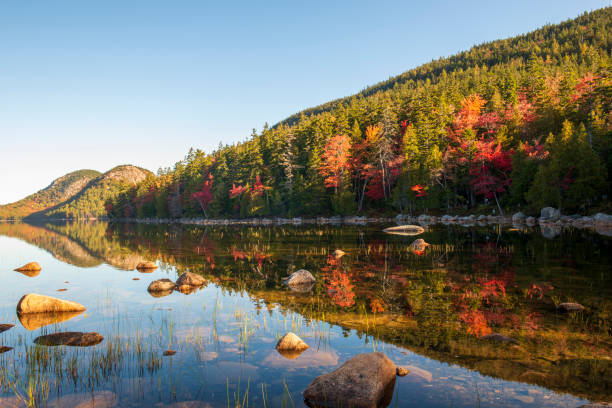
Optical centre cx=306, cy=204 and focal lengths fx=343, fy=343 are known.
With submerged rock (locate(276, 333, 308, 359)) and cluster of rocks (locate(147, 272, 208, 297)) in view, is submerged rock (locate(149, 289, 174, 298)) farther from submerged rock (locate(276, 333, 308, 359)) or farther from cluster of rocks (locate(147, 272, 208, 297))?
submerged rock (locate(276, 333, 308, 359))

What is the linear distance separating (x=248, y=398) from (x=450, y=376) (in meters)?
3.56

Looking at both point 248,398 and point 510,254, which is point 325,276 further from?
point 510,254

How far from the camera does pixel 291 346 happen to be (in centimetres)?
761

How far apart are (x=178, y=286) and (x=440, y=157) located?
51.4 metres

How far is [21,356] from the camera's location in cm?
743

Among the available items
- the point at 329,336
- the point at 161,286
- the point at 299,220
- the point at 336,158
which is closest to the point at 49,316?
the point at 161,286

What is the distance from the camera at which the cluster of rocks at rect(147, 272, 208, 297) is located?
45.1ft

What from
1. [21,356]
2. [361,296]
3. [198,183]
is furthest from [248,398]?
[198,183]

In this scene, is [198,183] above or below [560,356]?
above

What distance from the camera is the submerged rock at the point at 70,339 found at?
26.4ft

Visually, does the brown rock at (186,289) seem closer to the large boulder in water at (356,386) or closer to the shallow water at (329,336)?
the shallow water at (329,336)

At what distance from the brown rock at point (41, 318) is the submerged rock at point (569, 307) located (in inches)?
562

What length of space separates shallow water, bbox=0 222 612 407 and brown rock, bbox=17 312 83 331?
59 mm

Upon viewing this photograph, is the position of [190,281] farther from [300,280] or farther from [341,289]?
[341,289]
